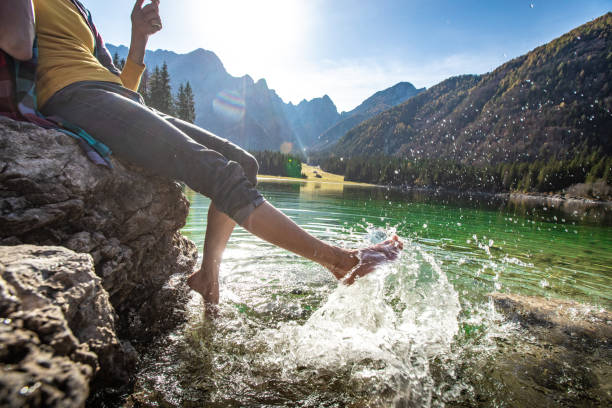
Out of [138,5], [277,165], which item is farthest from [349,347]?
[277,165]

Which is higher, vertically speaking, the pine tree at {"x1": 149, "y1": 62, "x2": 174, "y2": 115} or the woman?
the pine tree at {"x1": 149, "y1": 62, "x2": 174, "y2": 115}

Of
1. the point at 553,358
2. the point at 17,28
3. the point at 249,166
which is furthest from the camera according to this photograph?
the point at 249,166

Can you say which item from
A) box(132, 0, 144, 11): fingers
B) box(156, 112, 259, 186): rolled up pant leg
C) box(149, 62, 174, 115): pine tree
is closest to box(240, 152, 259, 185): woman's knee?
box(156, 112, 259, 186): rolled up pant leg

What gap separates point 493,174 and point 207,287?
327 feet

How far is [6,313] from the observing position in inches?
33.9

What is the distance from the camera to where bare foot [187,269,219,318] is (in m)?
2.73

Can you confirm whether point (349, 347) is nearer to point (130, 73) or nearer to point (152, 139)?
point (152, 139)

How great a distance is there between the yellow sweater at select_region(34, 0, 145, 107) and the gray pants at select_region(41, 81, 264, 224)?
0.08m

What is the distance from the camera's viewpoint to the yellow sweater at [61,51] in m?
1.92

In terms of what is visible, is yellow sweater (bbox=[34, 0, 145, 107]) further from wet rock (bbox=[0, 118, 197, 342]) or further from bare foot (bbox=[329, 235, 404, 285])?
bare foot (bbox=[329, 235, 404, 285])

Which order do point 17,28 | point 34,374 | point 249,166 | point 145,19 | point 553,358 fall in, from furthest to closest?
point 145,19 < point 249,166 < point 553,358 < point 17,28 < point 34,374

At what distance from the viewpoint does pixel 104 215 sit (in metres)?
1.98

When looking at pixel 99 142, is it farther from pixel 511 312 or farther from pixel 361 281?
pixel 511 312

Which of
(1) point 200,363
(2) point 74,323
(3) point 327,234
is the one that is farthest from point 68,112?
(3) point 327,234
